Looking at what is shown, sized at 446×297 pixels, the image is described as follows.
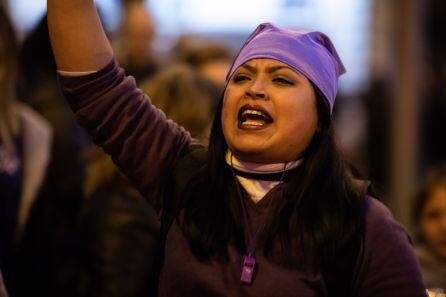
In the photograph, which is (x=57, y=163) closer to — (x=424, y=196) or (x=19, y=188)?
(x=19, y=188)

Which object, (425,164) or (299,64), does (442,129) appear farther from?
(299,64)

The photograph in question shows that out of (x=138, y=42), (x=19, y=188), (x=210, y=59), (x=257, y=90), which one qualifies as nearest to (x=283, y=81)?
(x=257, y=90)

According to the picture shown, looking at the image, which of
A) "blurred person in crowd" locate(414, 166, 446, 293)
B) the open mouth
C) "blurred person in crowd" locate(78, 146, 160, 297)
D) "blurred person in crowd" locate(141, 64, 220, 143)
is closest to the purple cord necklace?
the open mouth

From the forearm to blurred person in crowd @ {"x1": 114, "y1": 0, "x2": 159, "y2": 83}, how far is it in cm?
316

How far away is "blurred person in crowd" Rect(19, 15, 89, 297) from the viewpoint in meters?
3.41

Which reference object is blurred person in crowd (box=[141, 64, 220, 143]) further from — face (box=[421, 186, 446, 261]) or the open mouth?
face (box=[421, 186, 446, 261])

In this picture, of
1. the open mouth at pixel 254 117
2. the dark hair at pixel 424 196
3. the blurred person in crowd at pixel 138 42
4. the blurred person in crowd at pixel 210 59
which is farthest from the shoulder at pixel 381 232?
the blurred person in crowd at pixel 138 42

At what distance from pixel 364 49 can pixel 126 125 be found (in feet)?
23.4

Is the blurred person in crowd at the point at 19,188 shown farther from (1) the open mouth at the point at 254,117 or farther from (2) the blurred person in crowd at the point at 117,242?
(1) the open mouth at the point at 254,117

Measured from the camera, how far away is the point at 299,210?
2.09 m

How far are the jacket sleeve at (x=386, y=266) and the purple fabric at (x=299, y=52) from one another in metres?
0.35

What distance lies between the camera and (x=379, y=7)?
773cm

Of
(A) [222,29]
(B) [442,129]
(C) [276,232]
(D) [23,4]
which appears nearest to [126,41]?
(D) [23,4]

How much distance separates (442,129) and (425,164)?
0.45 m
